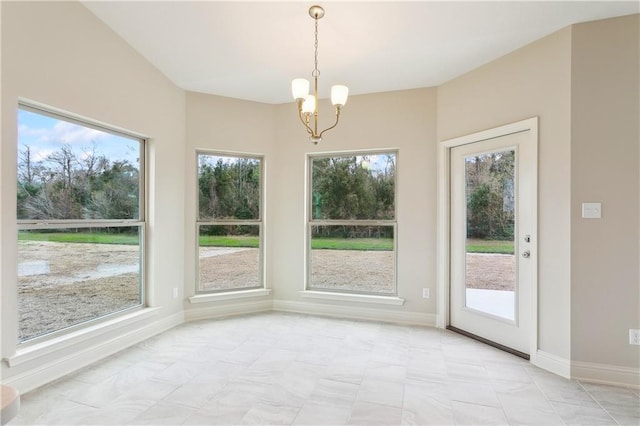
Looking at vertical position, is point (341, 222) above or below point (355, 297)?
above

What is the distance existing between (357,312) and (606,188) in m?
2.76

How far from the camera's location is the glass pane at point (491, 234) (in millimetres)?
3277

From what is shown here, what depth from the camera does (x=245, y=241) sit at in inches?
177

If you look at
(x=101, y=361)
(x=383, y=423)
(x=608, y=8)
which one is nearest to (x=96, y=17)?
(x=101, y=361)

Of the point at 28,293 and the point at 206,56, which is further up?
the point at 206,56

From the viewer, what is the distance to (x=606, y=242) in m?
2.61

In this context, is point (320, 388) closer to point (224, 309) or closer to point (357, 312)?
point (357, 312)

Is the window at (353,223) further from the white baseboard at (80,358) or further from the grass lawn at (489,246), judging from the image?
the white baseboard at (80,358)

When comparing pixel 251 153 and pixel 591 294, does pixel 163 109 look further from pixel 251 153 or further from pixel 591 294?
pixel 591 294

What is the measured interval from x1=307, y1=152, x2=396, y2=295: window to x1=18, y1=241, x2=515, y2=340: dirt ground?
1 cm

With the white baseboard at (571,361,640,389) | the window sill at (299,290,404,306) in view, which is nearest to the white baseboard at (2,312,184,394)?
the window sill at (299,290,404,306)

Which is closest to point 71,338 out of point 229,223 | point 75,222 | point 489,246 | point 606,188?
point 75,222

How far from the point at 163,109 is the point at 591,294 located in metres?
4.34

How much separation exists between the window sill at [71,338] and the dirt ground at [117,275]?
0.10 meters
